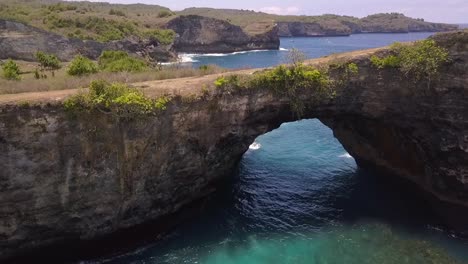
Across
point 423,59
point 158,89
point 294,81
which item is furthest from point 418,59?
point 158,89

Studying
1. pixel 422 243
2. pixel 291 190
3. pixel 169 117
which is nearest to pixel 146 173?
pixel 169 117

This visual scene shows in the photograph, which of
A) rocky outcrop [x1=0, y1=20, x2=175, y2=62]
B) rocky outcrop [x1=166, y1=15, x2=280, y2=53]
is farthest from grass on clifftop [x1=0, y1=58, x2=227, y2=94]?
rocky outcrop [x1=166, y1=15, x2=280, y2=53]

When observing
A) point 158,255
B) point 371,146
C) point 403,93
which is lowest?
point 158,255

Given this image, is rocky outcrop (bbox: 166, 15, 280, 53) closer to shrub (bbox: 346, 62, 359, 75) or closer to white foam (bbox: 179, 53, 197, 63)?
white foam (bbox: 179, 53, 197, 63)

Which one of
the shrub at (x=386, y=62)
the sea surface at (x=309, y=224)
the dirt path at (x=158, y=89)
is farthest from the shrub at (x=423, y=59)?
the sea surface at (x=309, y=224)

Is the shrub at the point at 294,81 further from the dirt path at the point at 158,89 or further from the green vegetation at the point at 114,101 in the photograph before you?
the green vegetation at the point at 114,101

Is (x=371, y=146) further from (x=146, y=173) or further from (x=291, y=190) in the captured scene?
(x=146, y=173)
